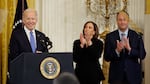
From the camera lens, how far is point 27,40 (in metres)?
3.16

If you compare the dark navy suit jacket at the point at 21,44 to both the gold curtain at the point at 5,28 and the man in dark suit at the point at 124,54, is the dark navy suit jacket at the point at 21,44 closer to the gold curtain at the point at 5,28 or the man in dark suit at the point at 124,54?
the man in dark suit at the point at 124,54

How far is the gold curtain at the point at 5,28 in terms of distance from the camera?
4716 millimetres

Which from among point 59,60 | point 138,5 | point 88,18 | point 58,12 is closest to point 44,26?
point 58,12

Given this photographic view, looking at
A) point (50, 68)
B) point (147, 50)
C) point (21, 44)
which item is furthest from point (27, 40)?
point (147, 50)

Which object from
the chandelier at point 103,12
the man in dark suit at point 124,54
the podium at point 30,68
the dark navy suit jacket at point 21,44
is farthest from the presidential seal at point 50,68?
the chandelier at point 103,12

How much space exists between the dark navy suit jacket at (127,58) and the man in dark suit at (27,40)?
0.74 m

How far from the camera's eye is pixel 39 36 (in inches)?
A: 126

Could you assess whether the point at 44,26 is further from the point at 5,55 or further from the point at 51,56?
the point at 51,56

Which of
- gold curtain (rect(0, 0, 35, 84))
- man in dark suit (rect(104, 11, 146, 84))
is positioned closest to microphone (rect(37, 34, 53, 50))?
man in dark suit (rect(104, 11, 146, 84))

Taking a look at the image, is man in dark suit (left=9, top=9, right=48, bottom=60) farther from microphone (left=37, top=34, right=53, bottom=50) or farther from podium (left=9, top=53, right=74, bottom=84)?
podium (left=9, top=53, right=74, bottom=84)

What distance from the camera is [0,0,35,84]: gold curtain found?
15.5 feet

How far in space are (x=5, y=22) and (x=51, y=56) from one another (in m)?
2.32

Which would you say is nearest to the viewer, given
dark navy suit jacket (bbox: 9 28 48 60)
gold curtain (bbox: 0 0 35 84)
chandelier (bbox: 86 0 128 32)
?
dark navy suit jacket (bbox: 9 28 48 60)

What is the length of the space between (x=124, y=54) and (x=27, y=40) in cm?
103
